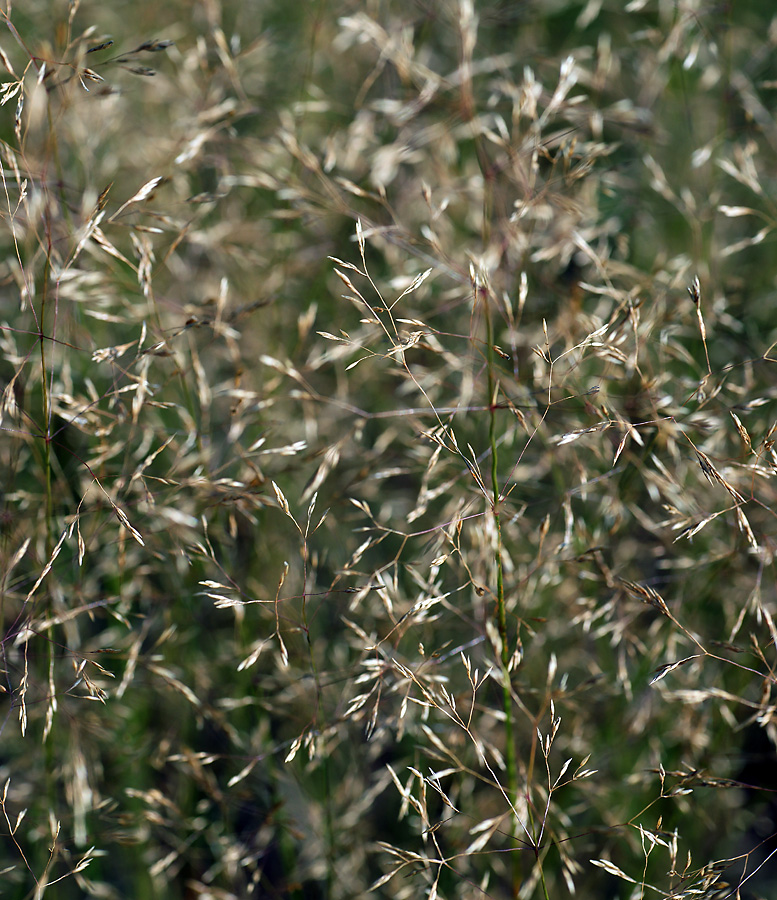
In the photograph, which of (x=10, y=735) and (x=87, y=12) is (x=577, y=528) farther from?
(x=87, y=12)

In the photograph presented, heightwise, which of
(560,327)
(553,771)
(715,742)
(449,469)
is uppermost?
(560,327)

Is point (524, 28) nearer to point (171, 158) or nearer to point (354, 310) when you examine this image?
point (354, 310)

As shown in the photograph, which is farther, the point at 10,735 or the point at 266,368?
the point at 266,368

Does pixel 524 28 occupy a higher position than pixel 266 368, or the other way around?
pixel 524 28

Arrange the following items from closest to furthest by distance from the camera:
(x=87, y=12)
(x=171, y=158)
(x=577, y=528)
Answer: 1. (x=577, y=528)
2. (x=171, y=158)
3. (x=87, y=12)

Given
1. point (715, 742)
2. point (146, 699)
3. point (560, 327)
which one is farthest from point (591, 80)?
point (146, 699)

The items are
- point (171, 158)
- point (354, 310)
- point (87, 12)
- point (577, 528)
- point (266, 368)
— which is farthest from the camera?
point (87, 12)
